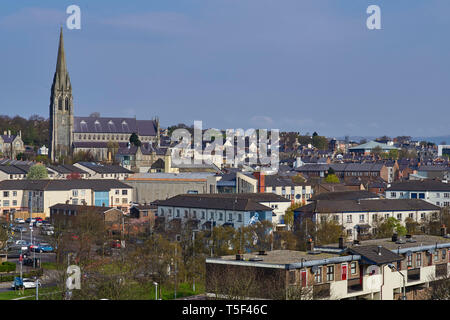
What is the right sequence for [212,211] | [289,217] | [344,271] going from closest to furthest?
[344,271] < [212,211] < [289,217]

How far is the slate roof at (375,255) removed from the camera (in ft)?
60.6

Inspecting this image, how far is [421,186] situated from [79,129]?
62.9 metres

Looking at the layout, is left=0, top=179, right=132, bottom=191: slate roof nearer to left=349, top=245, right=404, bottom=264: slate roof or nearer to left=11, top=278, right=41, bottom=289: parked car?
left=11, top=278, right=41, bottom=289: parked car

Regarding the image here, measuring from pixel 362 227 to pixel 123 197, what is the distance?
801 inches

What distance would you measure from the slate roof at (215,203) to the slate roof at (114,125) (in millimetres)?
64924

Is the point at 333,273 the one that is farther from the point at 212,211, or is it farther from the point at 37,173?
the point at 37,173

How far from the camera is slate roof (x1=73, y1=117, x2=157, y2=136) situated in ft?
342

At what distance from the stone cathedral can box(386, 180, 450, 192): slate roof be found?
46.1m

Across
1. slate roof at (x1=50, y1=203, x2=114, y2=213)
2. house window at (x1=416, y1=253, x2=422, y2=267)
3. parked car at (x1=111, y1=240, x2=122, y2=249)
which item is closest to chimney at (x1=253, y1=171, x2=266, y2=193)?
slate roof at (x1=50, y1=203, x2=114, y2=213)

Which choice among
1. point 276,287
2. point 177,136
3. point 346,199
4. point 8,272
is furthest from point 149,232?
point 177,136

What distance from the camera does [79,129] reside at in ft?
339

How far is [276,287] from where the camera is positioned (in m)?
16.5

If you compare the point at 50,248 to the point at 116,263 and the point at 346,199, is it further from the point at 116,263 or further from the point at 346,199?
the point at 346,199

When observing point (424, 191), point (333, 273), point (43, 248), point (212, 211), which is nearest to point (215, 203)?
point (212, 211)
